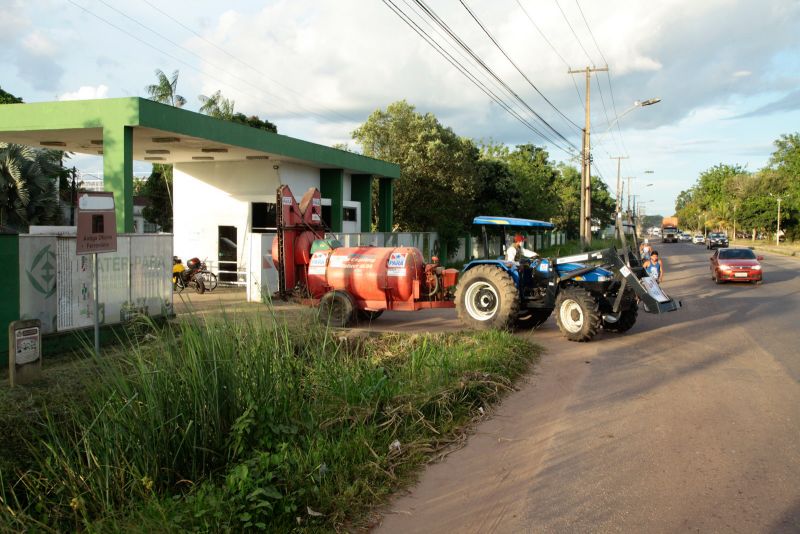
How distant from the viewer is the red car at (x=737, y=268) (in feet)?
77.0

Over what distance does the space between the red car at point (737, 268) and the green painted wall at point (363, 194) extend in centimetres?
1415

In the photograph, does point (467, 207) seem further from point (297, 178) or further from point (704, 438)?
point (704, 438)

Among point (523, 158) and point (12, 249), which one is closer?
point (12, 249)

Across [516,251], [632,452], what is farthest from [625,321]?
[632,452]

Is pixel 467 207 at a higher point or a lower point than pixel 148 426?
higher

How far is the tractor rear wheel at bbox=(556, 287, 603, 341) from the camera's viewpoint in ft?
37.9

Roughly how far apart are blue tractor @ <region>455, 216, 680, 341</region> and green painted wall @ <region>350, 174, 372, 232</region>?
14.7 metres

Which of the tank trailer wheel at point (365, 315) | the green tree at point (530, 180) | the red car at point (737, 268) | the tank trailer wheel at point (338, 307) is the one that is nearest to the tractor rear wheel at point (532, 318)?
the tank trailer wheel at point (365, 315)

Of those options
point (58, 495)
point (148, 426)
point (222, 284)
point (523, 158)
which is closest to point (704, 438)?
point (148, 426)

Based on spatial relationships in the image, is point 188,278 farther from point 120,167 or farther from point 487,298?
point 487,298

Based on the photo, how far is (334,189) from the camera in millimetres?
25312

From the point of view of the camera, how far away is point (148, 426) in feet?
16.5

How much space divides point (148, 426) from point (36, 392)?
3388 millimetres

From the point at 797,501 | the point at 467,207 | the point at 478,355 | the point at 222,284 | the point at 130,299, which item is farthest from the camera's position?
the point at 467,207
